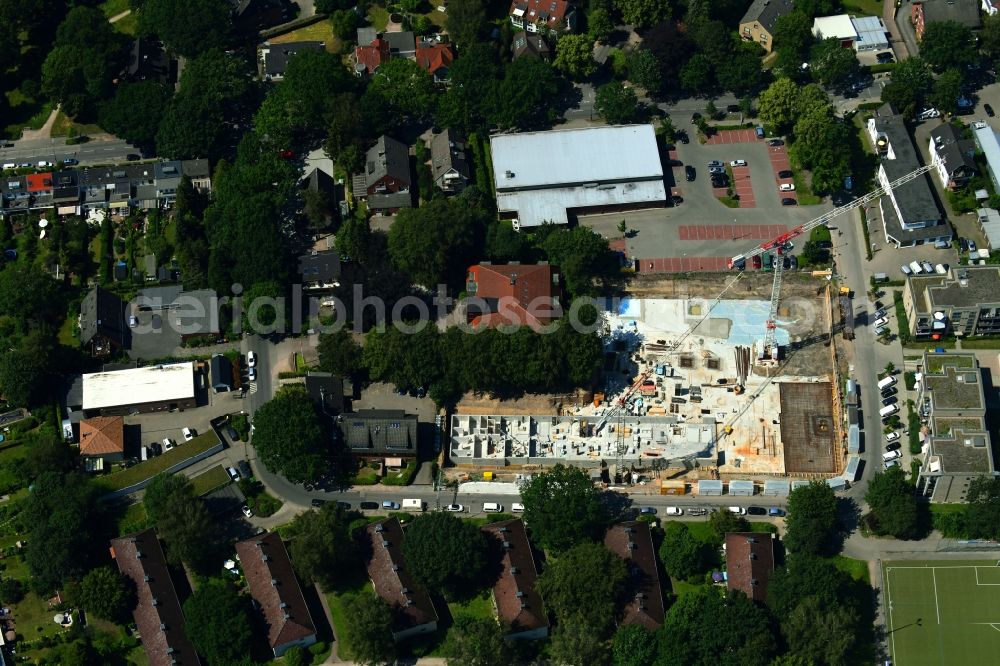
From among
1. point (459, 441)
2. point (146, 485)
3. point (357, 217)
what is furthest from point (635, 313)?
point (146, 485)

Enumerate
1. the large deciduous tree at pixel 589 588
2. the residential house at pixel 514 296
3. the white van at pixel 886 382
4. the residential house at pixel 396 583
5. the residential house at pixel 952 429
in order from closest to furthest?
the large deciduous tree at pixel 589 588 < the residential house at pixel 396 583 < the residential house at pixel 952 429 < the white van at pixel 886 382 < the residential house at pixel 514 296

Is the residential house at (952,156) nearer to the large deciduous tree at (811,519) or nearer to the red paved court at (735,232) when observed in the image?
the red paved court at (735,232)

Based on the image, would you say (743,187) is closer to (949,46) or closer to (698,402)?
(698,402)

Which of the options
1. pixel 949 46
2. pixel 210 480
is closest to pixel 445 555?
pixel 210 480

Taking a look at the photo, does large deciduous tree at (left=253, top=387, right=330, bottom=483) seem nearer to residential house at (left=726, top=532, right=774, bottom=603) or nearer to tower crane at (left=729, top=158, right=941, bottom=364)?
residential house at (left=726, top=532, right=774, bottom=603)

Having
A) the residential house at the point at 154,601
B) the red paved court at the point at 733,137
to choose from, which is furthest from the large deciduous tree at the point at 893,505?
the residential house at the point at 154,601

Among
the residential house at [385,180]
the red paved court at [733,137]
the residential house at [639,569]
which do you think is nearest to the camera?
the residential house at [639,569]
